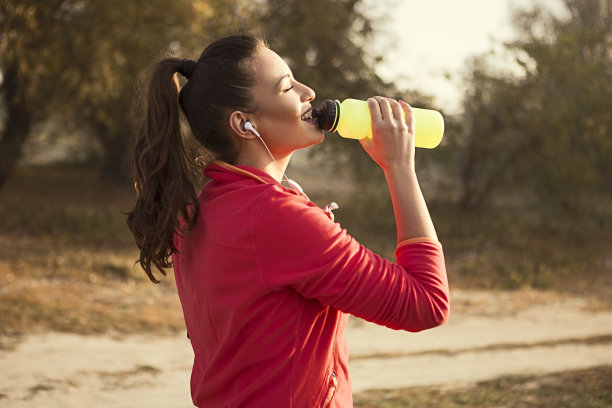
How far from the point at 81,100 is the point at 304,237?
11827 millimetres

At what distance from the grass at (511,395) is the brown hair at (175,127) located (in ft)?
11.2

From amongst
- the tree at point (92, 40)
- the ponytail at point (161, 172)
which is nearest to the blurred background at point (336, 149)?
the tree at point (92, 40)

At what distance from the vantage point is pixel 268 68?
1.92 metres

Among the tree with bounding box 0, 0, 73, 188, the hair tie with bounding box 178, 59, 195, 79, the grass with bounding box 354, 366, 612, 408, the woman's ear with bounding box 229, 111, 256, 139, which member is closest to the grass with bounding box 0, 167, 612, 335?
the tree with bounding box 0, 0, 73, 188

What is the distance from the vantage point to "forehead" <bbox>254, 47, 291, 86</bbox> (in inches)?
75.2

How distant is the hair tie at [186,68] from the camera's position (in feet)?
6.44

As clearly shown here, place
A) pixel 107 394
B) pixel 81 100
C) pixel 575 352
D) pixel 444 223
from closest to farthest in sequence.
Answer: pixel 107 394 → pixel 575 352 → pixel 81 100 → pixel 444 223

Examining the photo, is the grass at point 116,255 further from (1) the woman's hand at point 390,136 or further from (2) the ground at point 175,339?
(1) the woman's hand at point 390,136

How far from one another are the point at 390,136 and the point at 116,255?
8.69m

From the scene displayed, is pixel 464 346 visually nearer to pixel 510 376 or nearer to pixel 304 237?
pixel 510 376

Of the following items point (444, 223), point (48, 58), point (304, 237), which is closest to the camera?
point (304, 237)

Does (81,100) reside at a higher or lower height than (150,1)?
lower

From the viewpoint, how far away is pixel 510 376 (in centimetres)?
587

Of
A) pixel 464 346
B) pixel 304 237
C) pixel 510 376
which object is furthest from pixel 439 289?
pixel 464 346
